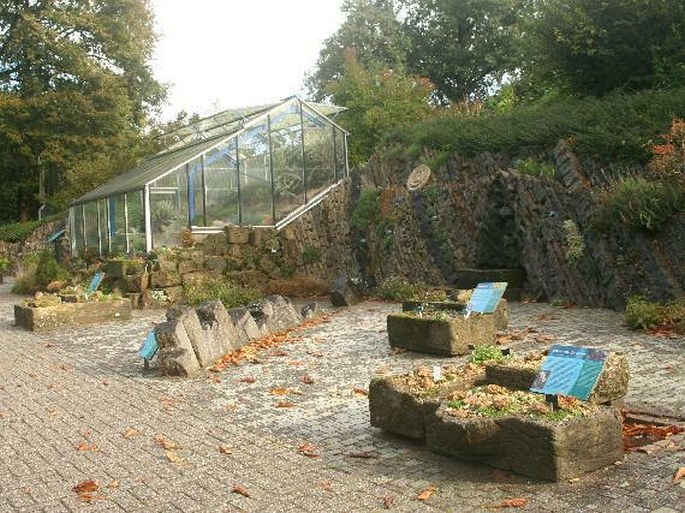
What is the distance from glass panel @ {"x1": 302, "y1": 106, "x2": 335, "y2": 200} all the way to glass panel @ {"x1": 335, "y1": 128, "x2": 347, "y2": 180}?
174mm

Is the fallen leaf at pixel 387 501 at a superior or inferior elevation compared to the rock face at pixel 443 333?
inferior

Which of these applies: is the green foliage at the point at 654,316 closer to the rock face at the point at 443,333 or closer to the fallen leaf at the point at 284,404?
the rock face at the point at 443,333

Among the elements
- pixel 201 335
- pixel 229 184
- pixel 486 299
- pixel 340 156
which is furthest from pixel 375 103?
pixel 201 335

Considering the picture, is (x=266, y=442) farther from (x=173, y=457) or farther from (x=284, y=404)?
(x=284, y=404)

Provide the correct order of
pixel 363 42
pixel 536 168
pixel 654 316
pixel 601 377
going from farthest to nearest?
1. pixel 363 42
2. pixel 536 168
3. pixel 654 316
4. pixel 601 377

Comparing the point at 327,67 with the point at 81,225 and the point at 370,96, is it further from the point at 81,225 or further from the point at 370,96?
the point at 81,225

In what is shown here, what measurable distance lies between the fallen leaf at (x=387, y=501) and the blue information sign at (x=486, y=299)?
15.1 ft

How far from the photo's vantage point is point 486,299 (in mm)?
8844

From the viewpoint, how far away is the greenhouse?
18.0 metres

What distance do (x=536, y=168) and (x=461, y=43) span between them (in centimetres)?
2049

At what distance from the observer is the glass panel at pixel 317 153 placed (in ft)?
68.1

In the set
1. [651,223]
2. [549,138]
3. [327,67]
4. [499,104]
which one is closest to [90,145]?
[327,67]

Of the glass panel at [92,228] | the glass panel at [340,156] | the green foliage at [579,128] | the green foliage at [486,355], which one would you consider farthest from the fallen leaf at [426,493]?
the glass panel at [92,228]

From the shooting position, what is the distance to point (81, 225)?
22500mm
